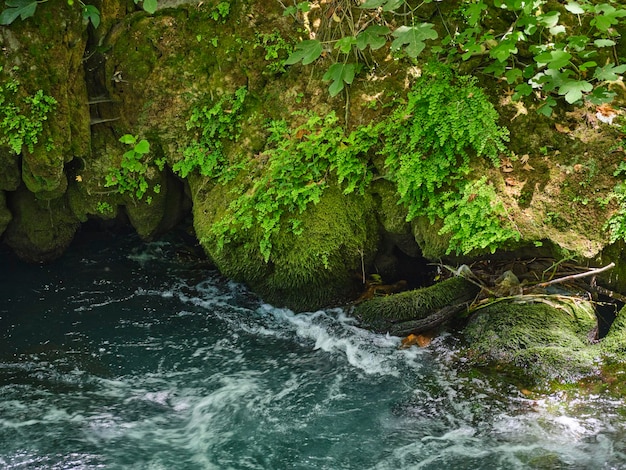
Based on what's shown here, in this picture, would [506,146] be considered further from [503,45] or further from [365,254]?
[365,254]

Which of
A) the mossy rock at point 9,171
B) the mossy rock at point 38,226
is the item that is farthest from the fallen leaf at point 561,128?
the mossy rock at point 38,226

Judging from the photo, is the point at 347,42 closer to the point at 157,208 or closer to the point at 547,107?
the point at 547,107

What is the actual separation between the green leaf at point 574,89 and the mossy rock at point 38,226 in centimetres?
607

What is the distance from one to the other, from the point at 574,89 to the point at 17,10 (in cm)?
519

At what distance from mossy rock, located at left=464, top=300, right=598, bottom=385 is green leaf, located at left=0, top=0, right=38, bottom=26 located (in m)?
5.27

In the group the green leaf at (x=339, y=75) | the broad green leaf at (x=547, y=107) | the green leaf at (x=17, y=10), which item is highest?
the green leaf at (x=17, y=10)

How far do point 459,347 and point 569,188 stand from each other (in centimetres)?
177

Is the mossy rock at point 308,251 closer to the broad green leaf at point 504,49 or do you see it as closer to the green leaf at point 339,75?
the green leaf at point 339,75

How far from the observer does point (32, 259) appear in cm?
774

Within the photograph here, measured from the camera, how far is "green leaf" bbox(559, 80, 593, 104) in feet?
14.8

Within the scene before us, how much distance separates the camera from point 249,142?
6121mm

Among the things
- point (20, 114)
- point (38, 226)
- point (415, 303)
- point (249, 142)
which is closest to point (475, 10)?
point (249, 142)

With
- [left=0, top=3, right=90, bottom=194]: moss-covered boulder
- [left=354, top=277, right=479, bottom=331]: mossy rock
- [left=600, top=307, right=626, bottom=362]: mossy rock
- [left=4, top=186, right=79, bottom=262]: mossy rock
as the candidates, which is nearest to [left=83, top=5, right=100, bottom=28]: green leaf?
[left=0, top=3, right=90, bottom=194]: moss-covered boulder

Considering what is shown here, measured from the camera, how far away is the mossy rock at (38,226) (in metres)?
7.32
